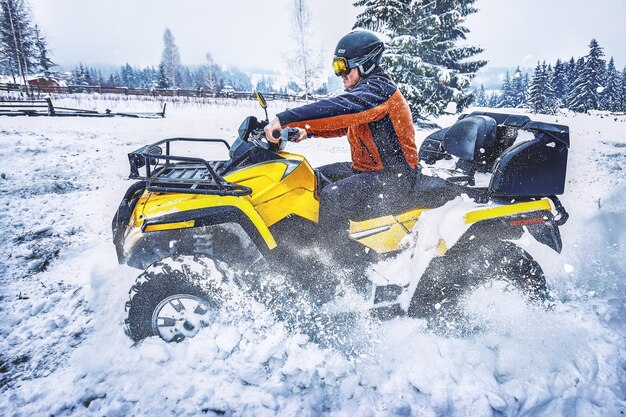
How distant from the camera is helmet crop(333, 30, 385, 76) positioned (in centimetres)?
266

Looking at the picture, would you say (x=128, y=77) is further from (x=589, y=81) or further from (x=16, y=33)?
(x=589, y=81)

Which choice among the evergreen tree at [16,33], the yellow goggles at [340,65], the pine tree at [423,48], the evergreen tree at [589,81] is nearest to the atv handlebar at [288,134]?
the yellow goggles at [340,65]

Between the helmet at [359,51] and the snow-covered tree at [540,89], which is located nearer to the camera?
the helmet at [359,51]

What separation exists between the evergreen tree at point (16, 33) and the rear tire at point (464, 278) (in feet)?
140

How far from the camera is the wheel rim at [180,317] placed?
2.52 meters

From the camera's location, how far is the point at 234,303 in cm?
260

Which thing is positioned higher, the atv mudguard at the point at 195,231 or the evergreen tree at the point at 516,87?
the evergreen tree at the point at 516,87

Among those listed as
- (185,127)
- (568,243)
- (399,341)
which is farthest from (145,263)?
(185,127)

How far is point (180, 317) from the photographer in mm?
2549

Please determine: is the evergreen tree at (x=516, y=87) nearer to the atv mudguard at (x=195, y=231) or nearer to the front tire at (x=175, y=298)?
the atv mudguard at (x=195, y=231)

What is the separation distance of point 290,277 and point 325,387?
2.72 ft

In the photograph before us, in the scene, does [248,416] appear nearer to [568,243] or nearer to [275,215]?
[275,215]

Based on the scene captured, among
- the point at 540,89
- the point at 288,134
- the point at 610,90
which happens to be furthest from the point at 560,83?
the point at 288,134

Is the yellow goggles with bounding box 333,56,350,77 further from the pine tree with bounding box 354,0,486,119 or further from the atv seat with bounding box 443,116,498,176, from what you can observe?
the pine tree with bounding box 354,0,486,119
